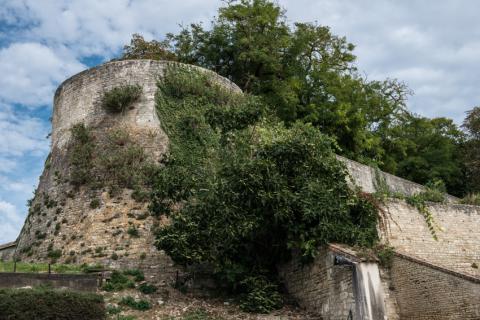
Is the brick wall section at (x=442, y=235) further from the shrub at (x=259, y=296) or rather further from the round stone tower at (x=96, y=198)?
the round stone tower at (x=96, y=198)

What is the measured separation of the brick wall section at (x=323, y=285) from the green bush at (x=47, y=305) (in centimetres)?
447

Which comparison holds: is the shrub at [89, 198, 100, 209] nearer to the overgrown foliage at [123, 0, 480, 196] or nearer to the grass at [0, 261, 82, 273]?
the grass at [0, 261, 82, 273]

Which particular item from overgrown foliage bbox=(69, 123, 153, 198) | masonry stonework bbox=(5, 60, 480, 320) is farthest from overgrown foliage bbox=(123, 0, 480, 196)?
overgrown foliage bbox=(69, 123, 153, 198)

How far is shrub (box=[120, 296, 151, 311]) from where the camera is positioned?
10.6 meters

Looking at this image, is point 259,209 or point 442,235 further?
point 442,235

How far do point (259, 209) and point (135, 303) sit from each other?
3.21m

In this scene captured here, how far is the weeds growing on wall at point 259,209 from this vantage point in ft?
36.9

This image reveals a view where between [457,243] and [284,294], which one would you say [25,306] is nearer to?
[284,294]

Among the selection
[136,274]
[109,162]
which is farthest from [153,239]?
[109,162]

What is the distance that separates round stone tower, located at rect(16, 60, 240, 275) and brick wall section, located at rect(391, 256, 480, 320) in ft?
17.4

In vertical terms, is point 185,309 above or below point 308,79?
below

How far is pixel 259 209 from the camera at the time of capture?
11469 mm

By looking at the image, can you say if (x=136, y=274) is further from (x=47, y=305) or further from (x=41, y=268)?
(x=47, y=305)

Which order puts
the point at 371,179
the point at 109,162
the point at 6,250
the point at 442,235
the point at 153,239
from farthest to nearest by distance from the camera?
the point at 371,179 → the point at 6,250 → the point at 109,162 → the point at 442,235 → the point at 153,239
